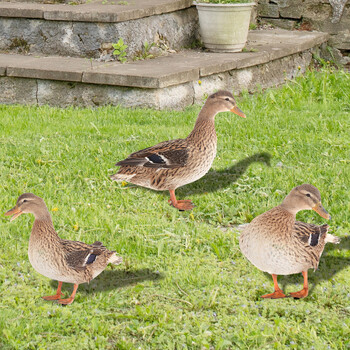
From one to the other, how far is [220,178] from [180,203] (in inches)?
25.4

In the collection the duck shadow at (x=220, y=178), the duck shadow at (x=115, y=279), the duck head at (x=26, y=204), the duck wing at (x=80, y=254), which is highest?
the duck head at (x=26, y=204)

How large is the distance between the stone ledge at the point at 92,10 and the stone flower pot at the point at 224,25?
49cm

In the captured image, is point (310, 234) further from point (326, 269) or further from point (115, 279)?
point (115, 279)

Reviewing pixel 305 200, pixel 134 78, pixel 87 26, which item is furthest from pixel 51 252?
pixel 87 26

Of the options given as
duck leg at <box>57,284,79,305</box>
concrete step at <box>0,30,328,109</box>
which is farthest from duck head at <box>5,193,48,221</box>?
concrete step at <box>0,30,328,109</box>

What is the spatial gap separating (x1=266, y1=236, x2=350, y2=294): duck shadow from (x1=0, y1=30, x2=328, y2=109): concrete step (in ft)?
11.6

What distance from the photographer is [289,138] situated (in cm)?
600

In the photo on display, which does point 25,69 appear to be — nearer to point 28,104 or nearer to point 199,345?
point 28,104

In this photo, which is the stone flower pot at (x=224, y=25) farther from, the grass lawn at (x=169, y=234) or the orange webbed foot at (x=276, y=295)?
the orange webbed foot at (x=276, y=295)

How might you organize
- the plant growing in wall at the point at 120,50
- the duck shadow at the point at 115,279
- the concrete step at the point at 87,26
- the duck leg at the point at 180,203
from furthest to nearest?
the concrete step at the point at 87,26 → the plant growing in wall at the point at 120,50 → the duck leg at the point at 180,203 → the duck shadow at the point at 115,279

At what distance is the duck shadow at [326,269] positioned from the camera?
3.36 metres

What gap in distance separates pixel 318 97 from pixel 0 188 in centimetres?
442

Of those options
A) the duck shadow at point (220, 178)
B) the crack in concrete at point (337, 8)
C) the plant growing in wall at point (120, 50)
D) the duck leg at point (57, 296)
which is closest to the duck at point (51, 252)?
the duck leg at point (57, 296)

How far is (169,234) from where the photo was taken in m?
3.93
